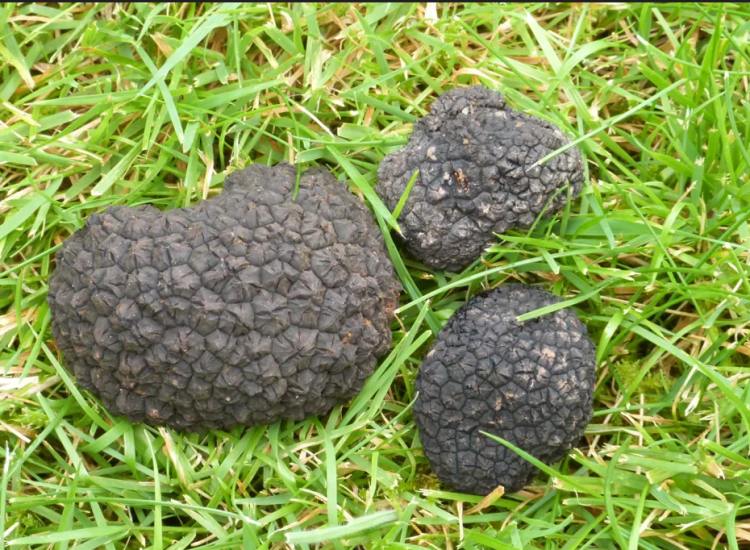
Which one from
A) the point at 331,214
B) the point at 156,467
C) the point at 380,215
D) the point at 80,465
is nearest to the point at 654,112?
the point at 380,215

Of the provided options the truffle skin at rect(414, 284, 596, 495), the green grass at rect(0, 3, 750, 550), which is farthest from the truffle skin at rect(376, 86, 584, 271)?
the truffle skin at rect(414, 284, 596, 495)

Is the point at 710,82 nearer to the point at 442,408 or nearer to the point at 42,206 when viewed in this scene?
the point at 442,408

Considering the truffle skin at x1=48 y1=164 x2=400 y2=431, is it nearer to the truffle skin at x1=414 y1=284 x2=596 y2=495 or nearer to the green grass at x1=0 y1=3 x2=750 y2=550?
the green grass at x1=0 y1=3 x2=750 y2=550

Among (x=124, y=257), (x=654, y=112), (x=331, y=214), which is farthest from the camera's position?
(x=654, y=112)

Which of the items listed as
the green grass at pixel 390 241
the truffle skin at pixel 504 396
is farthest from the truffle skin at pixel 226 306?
the truffle skin at pixel 504 396

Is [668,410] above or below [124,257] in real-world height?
below

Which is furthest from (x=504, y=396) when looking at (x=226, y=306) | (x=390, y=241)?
(x=226, y=306)

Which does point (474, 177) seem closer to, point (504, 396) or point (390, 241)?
point (390, 241)
